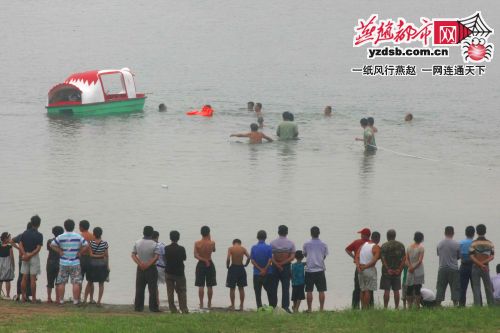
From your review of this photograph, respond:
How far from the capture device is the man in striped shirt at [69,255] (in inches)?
672

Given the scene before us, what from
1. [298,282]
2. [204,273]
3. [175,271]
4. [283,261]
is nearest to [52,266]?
[175,271]

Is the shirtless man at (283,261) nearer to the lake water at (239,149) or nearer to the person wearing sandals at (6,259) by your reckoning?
the lake water at (239,149)

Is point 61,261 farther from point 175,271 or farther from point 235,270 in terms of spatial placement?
point 235,270

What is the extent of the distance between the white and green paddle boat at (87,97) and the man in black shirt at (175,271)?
25.8 meters

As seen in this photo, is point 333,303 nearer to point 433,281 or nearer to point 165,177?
point 433,281

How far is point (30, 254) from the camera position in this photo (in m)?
17.3

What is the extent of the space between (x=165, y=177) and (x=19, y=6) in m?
61.3

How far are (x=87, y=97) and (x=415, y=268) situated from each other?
2740 centimetres

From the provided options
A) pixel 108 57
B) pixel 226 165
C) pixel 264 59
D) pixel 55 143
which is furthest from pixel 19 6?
pixel 226 165

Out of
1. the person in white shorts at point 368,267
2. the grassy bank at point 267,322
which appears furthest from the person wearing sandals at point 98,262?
the person in white shorts at point 368,267

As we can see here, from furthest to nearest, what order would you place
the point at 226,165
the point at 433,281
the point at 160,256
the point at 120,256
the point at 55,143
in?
the point at 55,143 → the point at 226,165 → the point at 120,256 → the point at 433,281 → the point at 160,256

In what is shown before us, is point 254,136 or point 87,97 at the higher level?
point 87,97

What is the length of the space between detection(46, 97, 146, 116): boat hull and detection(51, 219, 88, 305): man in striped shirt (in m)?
25.9

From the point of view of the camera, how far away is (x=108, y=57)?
6838 cm
